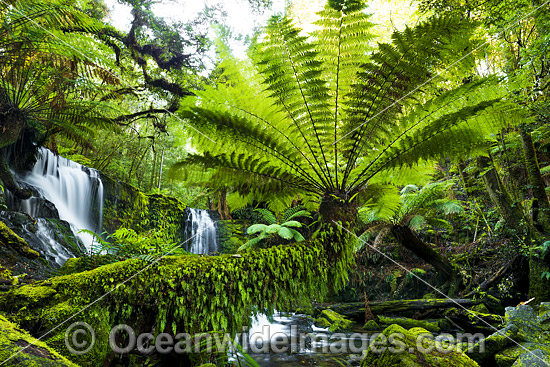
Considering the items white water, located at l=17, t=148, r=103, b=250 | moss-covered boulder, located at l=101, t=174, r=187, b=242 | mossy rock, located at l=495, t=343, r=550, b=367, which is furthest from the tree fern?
moss-covered boulder, located at l=101, t=174, r=187, b=242

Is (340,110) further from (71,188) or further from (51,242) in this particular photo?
(71,188)

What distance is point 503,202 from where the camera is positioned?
4348mm

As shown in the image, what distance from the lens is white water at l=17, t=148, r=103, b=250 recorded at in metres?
5.47

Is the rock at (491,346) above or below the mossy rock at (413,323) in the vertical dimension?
above

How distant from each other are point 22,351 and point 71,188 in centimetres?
587

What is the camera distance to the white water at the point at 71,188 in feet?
18.0

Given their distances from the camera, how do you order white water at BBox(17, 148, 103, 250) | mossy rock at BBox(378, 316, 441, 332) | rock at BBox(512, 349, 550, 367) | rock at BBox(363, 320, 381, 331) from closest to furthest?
rock at BBox(512, 349, 550, 367) → mossy rock at BBox(378, 316, 441, 332) → rock at BBox(363, 320, 381, 331) → white water at BBox(17, 148, 103, 250)

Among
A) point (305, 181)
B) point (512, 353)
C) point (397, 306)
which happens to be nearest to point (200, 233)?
point (397, 306)

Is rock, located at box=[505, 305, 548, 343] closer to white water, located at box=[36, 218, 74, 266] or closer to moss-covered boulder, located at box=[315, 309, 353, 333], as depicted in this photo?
moss-covered boulder, located at box=[315, 309, 353, 333]

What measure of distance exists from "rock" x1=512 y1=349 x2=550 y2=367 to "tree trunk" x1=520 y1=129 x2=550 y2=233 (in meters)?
2.57

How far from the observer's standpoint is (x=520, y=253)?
403 centimetres

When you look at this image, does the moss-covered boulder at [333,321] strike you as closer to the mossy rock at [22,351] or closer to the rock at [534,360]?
the rock at [534,360]

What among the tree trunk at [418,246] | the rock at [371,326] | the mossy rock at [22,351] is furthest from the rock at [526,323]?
the mossy rock at [22,351]

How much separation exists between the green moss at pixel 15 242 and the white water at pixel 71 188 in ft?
5.32
